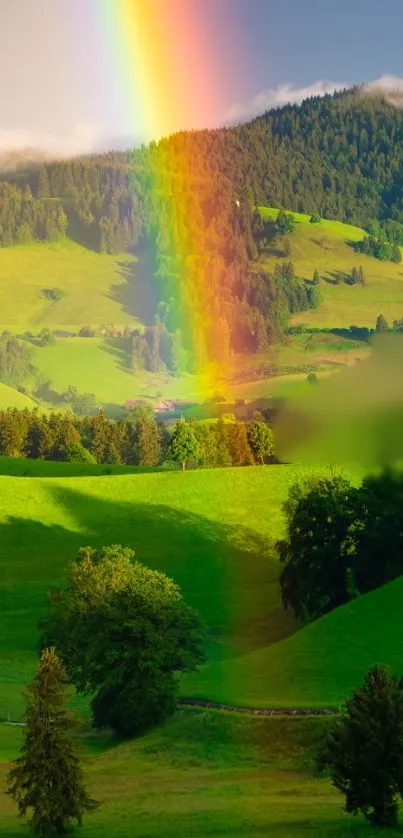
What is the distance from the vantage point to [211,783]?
68500 mm

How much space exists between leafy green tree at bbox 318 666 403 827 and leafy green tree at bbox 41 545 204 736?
101 ft

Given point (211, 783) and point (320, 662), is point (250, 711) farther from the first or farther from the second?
point (320, 662)

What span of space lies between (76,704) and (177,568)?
52457 millimetres

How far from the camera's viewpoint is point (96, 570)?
101188 mm

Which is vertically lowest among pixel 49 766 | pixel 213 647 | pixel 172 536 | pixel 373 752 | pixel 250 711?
pixel 213 647

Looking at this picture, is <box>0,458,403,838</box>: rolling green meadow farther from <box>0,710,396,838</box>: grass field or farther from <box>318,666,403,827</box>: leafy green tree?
<box>318,666,403,827</box>: leafy green tree

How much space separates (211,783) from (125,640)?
23.5m

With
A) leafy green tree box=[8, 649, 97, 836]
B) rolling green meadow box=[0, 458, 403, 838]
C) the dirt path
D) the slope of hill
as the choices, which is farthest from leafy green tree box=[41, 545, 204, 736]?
leafy green tree box=[8, 649, 97, 836]

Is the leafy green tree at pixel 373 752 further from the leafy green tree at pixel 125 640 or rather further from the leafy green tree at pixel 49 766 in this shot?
the leafy green tree at pixel 125 640

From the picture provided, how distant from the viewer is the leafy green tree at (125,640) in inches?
3396

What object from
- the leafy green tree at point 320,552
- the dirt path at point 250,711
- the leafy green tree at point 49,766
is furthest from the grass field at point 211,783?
the leafy green tree at point 320,552

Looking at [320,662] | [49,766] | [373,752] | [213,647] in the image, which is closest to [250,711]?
[320,662]

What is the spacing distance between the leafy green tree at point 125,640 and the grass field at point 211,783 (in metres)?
2.20

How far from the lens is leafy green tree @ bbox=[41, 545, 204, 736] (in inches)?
3396
